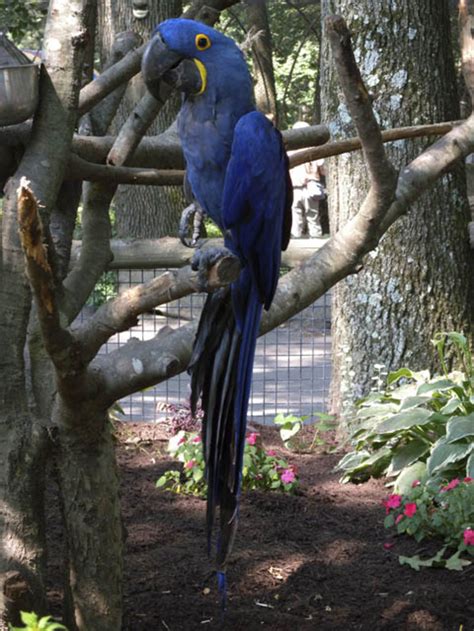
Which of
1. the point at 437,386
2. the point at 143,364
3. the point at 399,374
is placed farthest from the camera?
the point at 399,374

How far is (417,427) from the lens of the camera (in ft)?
12.9

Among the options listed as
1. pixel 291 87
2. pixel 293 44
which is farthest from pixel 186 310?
pixel 291 87

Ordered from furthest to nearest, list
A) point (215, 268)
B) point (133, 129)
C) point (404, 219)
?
point (404, 219), point (133, 129), point (215, 268)

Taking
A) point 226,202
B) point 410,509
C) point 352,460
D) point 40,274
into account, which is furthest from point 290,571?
point 40,274

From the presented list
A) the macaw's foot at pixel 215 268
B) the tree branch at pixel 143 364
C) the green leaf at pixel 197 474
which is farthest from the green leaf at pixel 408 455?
the macaw's foot at pixel 215 268

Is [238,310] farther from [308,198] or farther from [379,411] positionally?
[308,198]

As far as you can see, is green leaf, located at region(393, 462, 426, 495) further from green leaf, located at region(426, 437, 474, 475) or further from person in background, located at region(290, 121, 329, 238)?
person in background, located at region(290, 121, 329, 238)

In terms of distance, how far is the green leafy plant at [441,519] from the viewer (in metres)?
3.21

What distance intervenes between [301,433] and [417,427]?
947 millimetres

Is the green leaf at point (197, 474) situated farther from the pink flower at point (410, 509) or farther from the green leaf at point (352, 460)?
the pink flower at point (410, 509)

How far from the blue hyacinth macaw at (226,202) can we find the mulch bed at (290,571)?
2.35 ft

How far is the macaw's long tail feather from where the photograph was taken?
2.22m

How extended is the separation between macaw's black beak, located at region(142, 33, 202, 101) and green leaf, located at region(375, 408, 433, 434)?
193cm

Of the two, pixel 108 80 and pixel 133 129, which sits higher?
pixel 108 80
